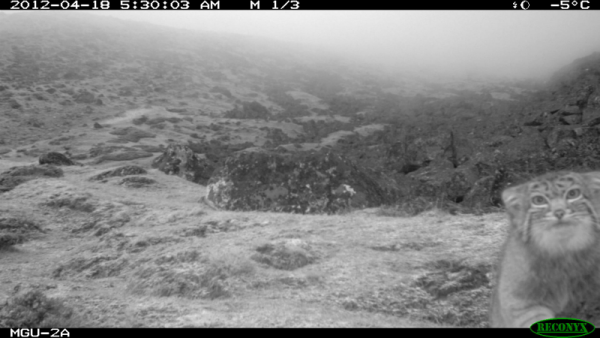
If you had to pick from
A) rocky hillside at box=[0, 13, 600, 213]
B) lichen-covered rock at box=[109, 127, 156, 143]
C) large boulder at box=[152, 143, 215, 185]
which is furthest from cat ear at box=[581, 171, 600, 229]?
lichen-covered rock at box=[109, 127, 156, 143]

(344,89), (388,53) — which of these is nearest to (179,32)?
(344,89)

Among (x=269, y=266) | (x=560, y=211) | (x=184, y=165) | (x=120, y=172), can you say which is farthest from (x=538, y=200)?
(x=184, y=165)

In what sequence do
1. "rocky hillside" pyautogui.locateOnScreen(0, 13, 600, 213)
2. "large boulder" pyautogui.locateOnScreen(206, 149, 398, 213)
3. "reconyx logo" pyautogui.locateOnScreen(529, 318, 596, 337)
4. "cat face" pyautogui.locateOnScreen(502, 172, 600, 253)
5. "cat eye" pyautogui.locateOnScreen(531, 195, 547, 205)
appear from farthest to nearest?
"rocky hillside" pyautogui.locateOnScreen(0, 13, 600, 213)
"large boulder" pyautogui.locateOnScreen(206, 149, 398, 213)
"cat eye" pyautogui.locateOnScreen(531, 195, 547, 205)
"cat face" pyautogui.locateOnScreen(502, 172, 600, 253)
"reconyx logo" pyautogui.locateOnScreen(529, 318, 596, 337)

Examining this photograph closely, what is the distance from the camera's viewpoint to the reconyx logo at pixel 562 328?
2992 millimetres

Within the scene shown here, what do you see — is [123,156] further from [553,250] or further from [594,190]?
[594,190]

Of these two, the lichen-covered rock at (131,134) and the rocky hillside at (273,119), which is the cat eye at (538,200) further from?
the lichen-covered rock at (131,134)

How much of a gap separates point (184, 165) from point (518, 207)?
2131cm

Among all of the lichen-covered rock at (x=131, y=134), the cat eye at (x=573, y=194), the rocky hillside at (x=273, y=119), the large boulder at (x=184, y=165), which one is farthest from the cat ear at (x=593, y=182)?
the lichen-covered rock at (x=131, y=134)

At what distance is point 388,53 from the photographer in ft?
429

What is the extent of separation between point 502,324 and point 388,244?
611 cm

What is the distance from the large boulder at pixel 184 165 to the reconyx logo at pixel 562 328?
2039cm

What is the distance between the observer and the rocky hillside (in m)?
14.9

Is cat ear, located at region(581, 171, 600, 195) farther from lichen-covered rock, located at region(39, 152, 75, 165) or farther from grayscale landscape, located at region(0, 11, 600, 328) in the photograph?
lichen-covered rock, located at region(39, 152, 75, 165)

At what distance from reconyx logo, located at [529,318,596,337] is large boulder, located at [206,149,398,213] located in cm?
1057
